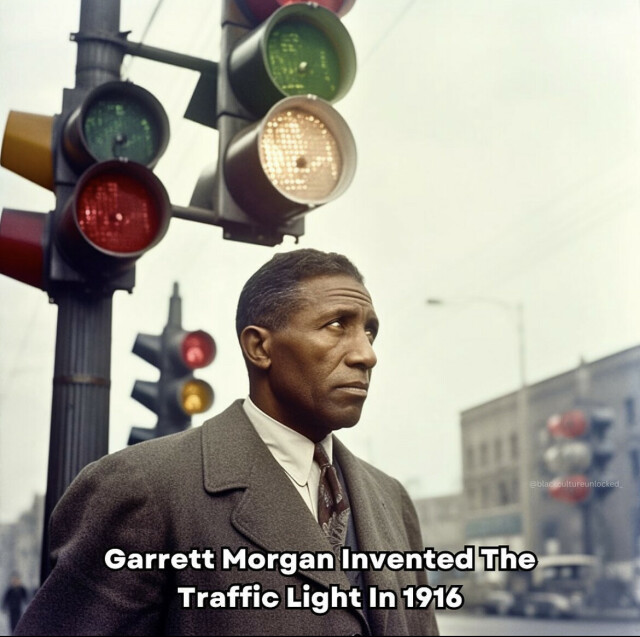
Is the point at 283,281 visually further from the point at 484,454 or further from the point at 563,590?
the point at 484,454

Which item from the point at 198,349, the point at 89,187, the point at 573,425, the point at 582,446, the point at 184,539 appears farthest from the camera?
the point at 573,425

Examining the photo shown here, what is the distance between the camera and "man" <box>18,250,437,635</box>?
259 cm

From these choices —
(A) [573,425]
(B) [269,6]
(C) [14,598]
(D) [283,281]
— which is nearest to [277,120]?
(B) [269,6]

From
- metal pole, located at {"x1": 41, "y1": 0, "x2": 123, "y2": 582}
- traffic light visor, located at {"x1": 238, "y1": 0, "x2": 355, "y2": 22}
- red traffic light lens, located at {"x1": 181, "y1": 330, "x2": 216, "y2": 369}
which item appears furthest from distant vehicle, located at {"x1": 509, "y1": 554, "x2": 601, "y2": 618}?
traffic light visor, located at {"x1": 238, "y1": 0, "x2": 355, "y2": 22}

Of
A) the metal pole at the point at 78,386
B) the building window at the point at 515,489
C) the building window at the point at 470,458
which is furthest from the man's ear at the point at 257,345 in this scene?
the building window at the point at 470,458

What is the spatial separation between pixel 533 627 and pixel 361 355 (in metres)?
22.4

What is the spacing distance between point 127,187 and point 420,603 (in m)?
1.62

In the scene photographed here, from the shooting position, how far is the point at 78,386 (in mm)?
3707

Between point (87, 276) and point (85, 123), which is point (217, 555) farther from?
point (85, 123)

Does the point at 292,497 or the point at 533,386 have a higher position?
the point at 533,386

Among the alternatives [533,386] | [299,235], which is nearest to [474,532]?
[533,386]

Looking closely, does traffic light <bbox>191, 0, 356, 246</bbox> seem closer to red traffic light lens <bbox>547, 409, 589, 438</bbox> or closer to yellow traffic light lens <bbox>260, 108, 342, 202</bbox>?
yellow traffic light lens <bbox>260, 108, 342, 202</bbox>

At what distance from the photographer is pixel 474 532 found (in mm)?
49531

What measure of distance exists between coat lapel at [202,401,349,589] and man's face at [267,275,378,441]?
0.39ft
